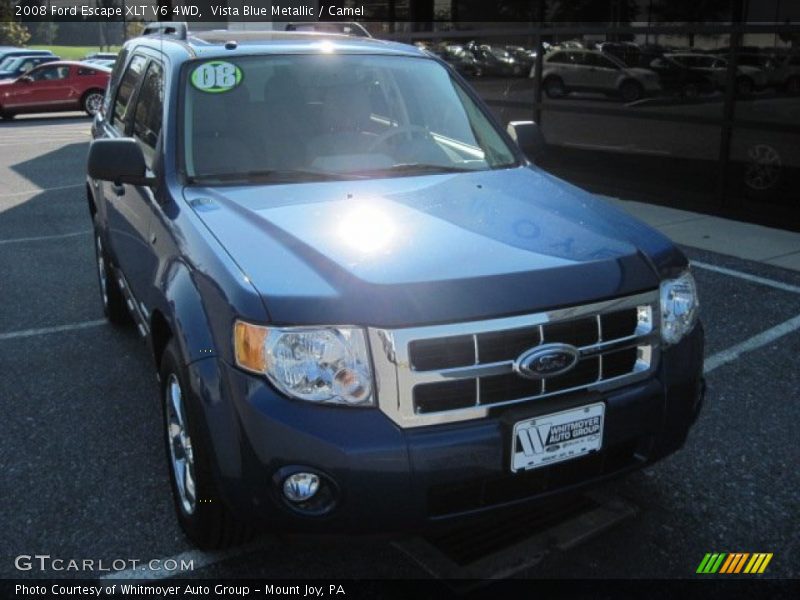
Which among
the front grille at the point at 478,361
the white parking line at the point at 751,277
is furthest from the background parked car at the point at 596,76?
the front grille at the point at 478,361

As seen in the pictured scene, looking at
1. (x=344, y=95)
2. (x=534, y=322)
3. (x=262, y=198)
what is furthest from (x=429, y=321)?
(x=344, y=95)

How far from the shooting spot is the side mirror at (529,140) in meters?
4.29

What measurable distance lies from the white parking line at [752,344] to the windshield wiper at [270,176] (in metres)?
2.45

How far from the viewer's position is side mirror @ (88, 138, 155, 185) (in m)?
3.37

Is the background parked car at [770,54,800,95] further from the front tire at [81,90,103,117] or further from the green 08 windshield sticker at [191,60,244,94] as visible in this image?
the front tire at [81,90,103,117]

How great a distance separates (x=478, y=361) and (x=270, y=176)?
1466mm

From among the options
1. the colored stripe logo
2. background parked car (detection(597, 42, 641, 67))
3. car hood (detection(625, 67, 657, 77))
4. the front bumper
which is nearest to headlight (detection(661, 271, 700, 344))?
the front bumper

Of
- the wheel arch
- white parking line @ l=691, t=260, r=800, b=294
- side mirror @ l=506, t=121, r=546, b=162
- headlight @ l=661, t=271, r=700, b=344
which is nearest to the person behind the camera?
the wheel arch

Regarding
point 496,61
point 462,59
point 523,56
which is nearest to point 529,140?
point 523,56

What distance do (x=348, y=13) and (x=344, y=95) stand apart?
1197cm

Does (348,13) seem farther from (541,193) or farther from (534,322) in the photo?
(534,322)

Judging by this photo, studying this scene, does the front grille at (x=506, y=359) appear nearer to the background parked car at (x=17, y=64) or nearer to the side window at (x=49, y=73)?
the side window at (x=49, y=73)

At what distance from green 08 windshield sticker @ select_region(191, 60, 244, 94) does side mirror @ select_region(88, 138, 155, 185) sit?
48 cm

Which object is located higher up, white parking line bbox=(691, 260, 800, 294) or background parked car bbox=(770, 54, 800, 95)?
background parked car bbox=(770, 54, 800, 95)
